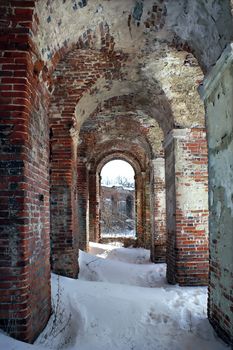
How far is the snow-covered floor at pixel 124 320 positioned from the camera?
12.9ft

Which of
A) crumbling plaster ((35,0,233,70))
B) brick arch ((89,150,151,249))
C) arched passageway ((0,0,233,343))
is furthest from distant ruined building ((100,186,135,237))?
crumbling plaster ((35,0,233,70))

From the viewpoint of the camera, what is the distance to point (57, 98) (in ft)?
22.7

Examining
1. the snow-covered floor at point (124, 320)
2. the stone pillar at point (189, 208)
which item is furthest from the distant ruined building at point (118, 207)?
the snow-covered floor at point (124, 320)

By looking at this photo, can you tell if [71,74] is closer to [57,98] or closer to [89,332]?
[57,98]

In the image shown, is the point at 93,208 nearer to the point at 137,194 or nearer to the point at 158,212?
the point at 137,194

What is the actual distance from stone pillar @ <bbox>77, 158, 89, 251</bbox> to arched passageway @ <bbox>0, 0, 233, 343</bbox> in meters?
4.85

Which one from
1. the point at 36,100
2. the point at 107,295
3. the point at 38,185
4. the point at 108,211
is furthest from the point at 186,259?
the point at 108,211

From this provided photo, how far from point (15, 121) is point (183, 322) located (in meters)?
3.52

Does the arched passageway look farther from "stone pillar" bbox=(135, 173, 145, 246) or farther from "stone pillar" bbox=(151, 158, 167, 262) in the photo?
"stone pillar" bbox=(135, 173, 145, 246)

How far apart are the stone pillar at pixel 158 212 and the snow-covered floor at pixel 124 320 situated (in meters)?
4.35

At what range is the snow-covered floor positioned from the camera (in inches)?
155

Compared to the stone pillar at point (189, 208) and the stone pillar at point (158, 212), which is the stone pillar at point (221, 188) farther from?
the stone pillar at point (158, 212)

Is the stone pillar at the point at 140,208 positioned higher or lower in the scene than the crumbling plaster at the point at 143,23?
lower

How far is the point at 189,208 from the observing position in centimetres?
715
